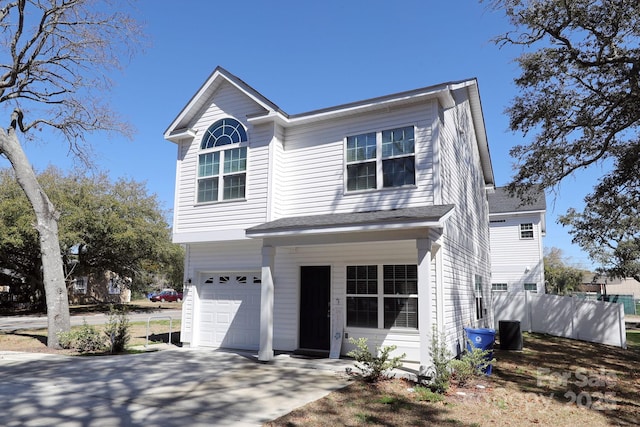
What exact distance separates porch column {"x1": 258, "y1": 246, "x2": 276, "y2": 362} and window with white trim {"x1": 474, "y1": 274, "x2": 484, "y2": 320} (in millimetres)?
7917

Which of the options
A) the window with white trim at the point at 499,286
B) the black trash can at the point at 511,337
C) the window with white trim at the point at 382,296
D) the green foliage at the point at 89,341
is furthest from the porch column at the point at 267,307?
the window with white trim at the point at 499,286

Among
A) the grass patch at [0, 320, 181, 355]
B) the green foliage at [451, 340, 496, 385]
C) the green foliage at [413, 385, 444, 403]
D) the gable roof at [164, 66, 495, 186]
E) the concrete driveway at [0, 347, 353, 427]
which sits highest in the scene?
the gable roof at [164, 66, 495, 186]

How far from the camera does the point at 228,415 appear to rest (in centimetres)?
632

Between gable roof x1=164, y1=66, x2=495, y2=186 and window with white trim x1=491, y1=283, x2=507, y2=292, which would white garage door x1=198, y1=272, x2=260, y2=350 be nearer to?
gable roof x1=164, y1=66, x2=495, y2=186

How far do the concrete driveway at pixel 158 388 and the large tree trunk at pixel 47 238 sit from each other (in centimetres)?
190

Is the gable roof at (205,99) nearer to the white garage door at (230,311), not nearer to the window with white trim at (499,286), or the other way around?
the white garage door at (230,311)

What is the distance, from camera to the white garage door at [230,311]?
12.3 metres

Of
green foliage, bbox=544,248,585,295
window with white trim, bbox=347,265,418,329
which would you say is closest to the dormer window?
window with white trim, bbox=347,265,418,329

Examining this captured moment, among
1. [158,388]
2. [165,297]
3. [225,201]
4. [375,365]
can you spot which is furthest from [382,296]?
[165,297]

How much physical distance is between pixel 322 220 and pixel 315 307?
2.50 meters

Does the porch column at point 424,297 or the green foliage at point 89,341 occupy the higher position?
the porch column at point 424,297

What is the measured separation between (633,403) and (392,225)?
211 inches

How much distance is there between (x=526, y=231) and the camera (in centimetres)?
2723

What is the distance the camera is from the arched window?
41.2 ft
